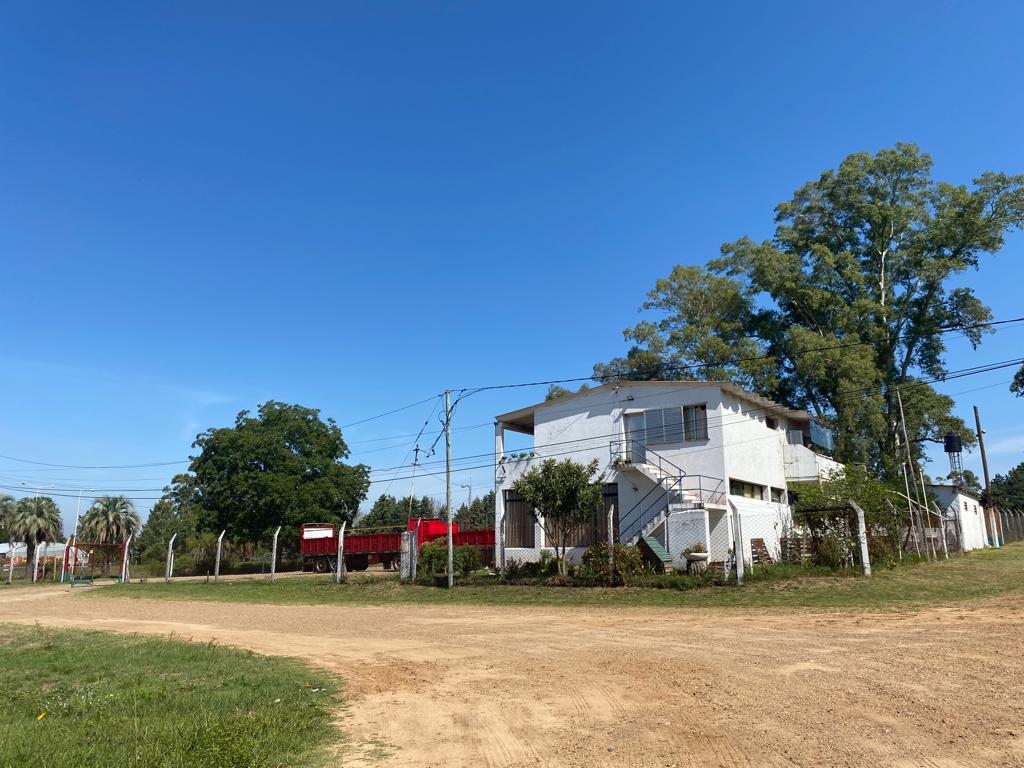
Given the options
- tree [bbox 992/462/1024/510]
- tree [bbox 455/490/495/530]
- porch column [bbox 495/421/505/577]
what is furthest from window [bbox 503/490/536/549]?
tree [bbox 992/462/1024/510]

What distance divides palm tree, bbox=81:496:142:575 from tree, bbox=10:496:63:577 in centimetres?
314

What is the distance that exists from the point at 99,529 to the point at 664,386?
168ft

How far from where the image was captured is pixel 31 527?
4788 centimetres

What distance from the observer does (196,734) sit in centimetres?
603

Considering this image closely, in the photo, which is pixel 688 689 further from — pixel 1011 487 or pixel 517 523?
pixel 1011 487

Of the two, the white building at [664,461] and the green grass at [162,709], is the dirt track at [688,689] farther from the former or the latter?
the white building at [664,461]

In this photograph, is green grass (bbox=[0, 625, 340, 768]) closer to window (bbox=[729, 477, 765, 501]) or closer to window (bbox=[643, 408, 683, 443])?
window (bbox=[643, 408, 683, 443])

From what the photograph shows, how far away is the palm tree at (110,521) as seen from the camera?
58562mm

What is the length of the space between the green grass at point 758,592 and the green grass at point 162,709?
1134cm

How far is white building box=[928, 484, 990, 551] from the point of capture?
38.6 meters

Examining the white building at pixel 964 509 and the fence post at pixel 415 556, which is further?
the white building at pixel 964 509

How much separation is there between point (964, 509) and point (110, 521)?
62.9 m

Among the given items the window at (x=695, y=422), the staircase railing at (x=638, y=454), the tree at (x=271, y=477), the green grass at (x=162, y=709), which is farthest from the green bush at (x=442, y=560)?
the tree at (x=271, y=477)

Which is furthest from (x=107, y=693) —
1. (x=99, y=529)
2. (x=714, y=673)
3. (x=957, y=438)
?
(x=99, y=529)
